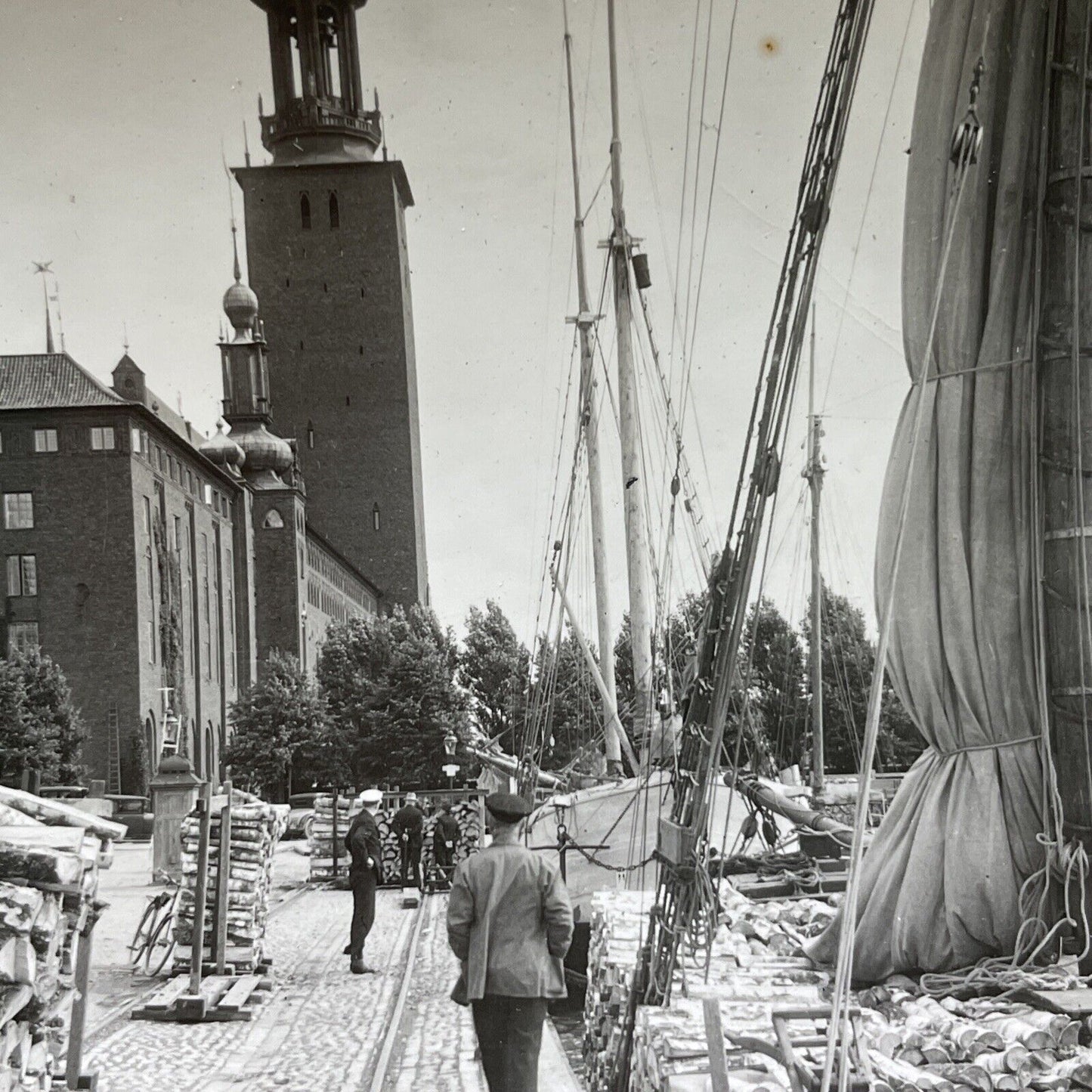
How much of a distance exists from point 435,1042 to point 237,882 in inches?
138

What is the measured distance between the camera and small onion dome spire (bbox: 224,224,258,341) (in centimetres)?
7512

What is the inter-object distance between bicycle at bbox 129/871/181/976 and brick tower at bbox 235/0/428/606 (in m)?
64.6

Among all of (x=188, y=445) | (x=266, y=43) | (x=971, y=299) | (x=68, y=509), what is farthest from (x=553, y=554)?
(x=266, y=43)

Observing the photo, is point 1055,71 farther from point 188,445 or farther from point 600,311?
point 188,445

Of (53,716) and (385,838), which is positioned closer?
(385,838)

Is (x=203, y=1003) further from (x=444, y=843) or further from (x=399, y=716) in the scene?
(x=399, y=716)

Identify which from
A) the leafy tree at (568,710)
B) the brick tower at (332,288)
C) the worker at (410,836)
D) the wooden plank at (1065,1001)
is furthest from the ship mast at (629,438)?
the brick tower at (332,288)

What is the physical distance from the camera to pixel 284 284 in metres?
79.4

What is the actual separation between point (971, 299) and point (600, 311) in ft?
56.1

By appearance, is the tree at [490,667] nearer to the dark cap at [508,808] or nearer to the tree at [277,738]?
the tree at [277,738]

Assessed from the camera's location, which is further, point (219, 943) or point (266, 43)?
point (266, 43)

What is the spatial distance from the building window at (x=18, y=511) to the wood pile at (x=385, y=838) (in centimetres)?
2629

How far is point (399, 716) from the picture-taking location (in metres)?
52.5

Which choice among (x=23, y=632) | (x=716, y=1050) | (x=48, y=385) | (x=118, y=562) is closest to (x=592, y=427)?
(x=716, y=1050)
